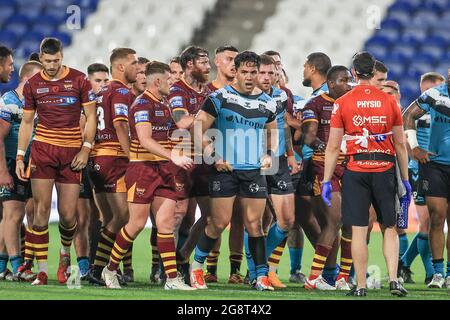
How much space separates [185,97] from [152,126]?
491 millimetres

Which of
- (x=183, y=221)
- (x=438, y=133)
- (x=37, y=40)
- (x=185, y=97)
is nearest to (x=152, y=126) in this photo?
(x=185, y=97)

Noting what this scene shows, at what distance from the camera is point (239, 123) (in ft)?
30.2

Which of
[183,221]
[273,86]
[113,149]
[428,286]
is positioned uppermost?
[273,86]

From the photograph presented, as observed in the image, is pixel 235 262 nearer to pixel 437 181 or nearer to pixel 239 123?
pixel 239 123

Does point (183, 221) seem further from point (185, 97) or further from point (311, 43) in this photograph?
point (311, 43)

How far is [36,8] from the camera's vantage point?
23.1 meters

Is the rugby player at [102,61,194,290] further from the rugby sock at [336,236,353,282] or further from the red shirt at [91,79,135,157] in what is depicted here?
the rugby sock at [336,236,353,282]

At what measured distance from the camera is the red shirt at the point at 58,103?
940 cm

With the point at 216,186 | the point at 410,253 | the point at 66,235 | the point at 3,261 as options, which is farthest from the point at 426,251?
the point at 3,261

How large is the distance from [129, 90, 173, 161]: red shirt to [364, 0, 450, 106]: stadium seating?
11.9m

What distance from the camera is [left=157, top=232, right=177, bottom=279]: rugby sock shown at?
29.8 feet
